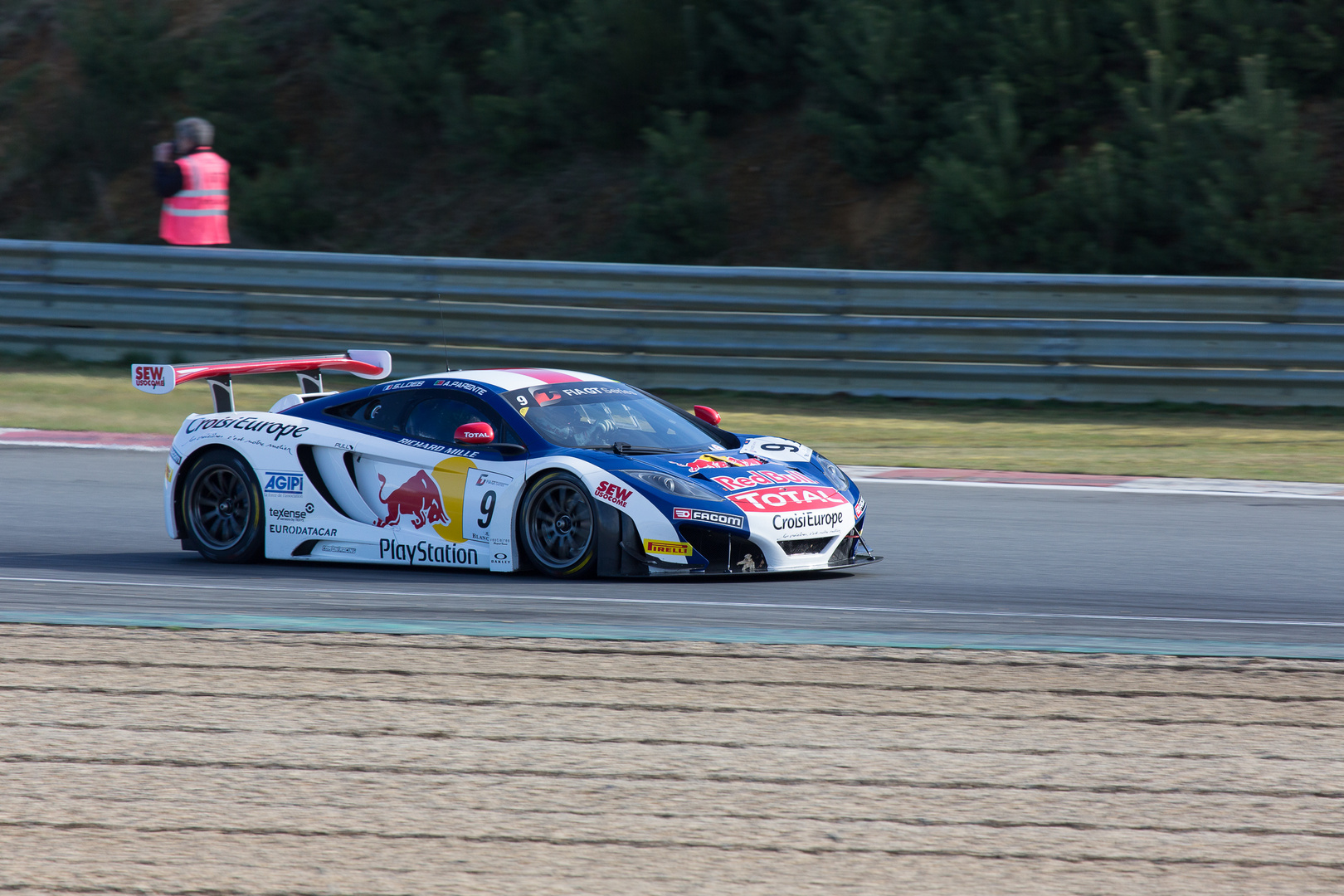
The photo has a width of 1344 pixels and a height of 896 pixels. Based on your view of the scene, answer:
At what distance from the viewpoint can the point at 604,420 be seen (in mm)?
9000

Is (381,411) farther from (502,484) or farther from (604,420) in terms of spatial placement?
(604,420)

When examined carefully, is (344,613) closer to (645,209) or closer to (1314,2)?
(645,209)

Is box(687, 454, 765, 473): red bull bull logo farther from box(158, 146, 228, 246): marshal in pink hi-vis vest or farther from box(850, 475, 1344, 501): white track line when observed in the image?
box(158, 146, 228, 246): marshal in pink hi-vis vest

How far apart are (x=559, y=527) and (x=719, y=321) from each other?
6.99 m

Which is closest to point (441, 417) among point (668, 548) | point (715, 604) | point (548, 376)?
point (548, 376)

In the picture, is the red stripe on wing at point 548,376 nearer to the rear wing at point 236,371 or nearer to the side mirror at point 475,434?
the side mirror at point 475,434

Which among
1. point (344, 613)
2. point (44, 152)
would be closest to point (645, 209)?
point (44, 152)

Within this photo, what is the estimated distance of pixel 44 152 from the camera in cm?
2205

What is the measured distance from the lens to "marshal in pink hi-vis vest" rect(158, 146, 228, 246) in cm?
1638

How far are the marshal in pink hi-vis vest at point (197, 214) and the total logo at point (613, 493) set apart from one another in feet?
30.7

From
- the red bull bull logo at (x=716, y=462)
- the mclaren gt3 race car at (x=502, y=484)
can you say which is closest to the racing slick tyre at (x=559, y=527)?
the mclaren gt3 race car at (x=502, y=484)

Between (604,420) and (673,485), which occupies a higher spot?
(604,420)

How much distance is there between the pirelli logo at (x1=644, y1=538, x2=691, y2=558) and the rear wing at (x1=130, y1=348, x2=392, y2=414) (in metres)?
2.70

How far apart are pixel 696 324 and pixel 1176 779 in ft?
35.0
